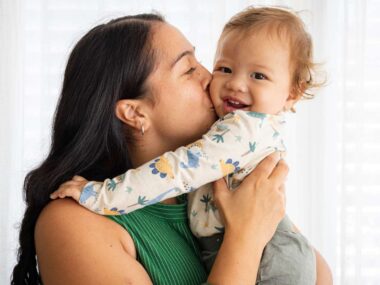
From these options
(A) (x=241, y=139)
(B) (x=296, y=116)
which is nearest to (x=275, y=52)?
(A) (x=241, y=139)

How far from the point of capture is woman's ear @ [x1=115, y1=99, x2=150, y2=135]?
148 cm

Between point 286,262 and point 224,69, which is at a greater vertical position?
point 224,69

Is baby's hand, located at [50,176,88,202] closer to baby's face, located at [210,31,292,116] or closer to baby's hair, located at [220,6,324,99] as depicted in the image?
baby's face, located at [210,31,292,116]

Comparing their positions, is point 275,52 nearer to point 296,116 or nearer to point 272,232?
point 272,232

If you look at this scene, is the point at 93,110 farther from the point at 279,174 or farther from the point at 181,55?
the point at 279,174

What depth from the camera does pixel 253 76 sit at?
5.19ft

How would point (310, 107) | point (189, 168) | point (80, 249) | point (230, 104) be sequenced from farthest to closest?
point (310, 107) < point (230, 104) < point (189, 168) < point (80, 249)

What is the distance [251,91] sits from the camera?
5.11 ft

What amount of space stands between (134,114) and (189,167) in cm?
27

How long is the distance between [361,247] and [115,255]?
242cm

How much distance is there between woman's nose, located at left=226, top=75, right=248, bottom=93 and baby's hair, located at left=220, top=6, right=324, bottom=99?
15 cm

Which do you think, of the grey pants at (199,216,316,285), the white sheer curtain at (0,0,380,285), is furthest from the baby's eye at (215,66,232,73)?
the white sheer curtain at (0,0,380,285)

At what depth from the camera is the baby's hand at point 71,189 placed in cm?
131

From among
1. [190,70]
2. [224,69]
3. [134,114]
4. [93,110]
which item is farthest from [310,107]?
[93,110]
